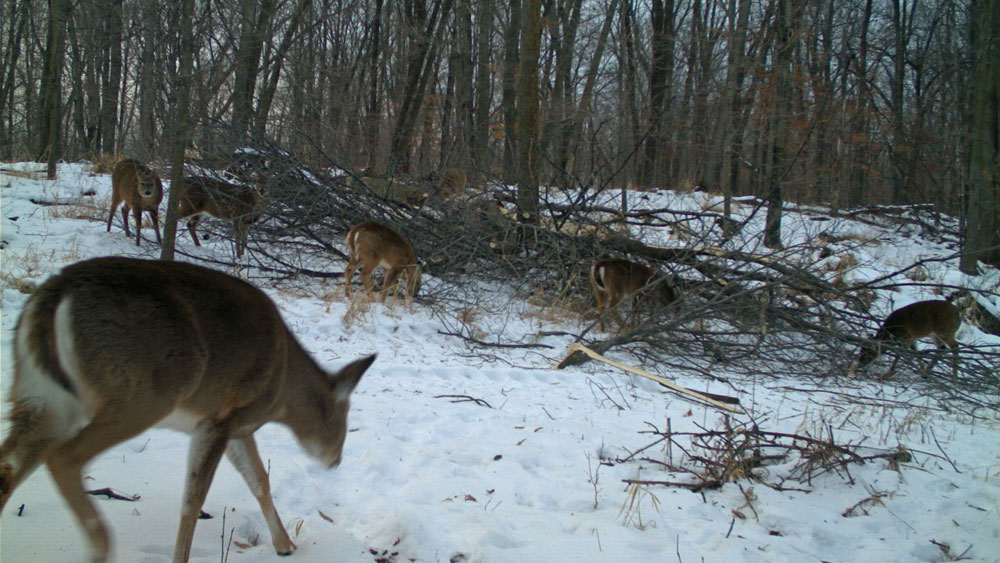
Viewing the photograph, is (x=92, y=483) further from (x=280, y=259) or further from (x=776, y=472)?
(x=280, y=259)

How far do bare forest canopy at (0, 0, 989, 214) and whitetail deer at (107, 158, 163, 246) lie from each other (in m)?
0.52

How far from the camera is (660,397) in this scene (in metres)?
5.95

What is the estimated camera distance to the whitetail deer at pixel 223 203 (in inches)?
392

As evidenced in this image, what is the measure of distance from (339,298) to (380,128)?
542 inches

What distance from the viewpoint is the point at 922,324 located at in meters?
9.38

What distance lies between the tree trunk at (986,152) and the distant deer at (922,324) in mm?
5876

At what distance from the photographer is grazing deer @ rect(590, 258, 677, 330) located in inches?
367

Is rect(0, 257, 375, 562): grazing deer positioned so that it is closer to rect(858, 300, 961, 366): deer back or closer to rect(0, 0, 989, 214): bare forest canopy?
rect(0, 0, 989, 214): bare forest canopy

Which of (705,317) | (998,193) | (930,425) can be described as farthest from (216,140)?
(998,193)

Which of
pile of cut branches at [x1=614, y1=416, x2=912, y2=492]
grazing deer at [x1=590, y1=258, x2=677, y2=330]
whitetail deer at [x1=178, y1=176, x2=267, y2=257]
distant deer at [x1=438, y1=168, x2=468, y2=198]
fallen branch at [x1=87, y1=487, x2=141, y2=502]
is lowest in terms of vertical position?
fallen branch at [x1=87, y1=487, x2=141, y2=502]

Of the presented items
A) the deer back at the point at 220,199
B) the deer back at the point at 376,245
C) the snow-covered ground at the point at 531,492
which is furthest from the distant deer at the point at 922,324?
the deer back at the point at 220,199

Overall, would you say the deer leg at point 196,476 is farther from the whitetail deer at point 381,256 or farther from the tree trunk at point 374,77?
the tree trunk at point 374,77

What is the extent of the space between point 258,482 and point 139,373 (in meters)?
0.96

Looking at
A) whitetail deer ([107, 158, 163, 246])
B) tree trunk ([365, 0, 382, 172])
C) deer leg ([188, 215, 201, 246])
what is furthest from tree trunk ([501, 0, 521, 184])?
whitetail deer ([107, 158, 163, 246])
